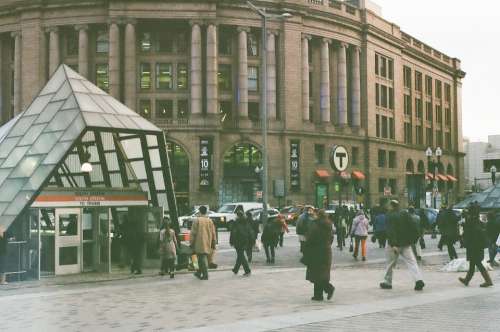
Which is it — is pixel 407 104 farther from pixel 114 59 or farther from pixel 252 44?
pixel 114 59

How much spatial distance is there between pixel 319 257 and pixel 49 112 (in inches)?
419

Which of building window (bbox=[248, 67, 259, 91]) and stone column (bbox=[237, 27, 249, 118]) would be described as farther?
building window (bbox=[248, 67, 259, 91])

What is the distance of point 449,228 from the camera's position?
25.3 metres

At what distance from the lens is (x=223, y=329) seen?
1095cm

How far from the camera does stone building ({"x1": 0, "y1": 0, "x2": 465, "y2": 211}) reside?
66.8 m

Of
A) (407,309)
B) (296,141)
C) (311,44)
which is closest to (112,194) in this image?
(407,309)

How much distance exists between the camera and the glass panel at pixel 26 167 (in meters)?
19.9

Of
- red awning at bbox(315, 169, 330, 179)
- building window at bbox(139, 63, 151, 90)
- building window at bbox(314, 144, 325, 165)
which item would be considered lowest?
red awning at bbox(315, 169, 330, 179)

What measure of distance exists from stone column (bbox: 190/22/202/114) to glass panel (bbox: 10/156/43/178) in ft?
154

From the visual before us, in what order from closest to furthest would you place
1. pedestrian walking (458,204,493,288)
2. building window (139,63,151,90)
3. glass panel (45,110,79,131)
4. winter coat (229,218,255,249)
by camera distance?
pedestrian walking (458,204,493,288), winter coat (229,218,255,249), glass panel (45,110,79,131), building window (139,63,151,90)

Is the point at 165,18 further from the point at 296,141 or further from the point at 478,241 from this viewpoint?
the point at 478,241

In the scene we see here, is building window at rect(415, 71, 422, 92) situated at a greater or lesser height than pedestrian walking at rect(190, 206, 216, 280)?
greater

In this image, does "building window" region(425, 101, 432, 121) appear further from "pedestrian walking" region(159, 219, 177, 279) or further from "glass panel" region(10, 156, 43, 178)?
"glass panel" region(10, 156, 43, 178)

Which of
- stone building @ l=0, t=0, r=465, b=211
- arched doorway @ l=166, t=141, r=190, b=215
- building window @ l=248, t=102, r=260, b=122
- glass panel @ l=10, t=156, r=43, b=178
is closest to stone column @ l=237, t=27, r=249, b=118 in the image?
stone building @ l=0, t=0, r=465, b=211
